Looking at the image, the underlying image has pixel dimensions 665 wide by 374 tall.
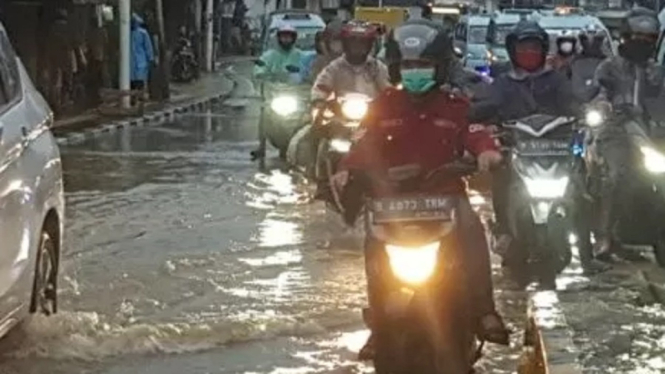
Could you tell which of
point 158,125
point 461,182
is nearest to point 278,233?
point 461,182

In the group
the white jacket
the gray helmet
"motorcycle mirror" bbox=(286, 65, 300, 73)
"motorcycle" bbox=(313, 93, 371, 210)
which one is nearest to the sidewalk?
"motorcycle mirror" bbox=(286, 65, 300, 73)

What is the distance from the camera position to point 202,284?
10188mm

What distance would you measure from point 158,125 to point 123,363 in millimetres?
19164

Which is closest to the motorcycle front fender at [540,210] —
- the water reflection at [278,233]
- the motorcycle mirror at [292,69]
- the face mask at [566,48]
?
the water reflection at [278,233]

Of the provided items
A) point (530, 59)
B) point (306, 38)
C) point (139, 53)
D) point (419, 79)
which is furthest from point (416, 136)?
point (139, 53)

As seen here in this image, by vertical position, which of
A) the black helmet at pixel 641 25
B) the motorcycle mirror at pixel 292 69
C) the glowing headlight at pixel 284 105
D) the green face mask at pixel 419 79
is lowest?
the glowing headlight at pixel 284 105

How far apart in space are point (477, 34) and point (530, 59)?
27.6 metres

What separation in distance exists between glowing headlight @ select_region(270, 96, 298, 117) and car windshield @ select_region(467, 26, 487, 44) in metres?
18.0

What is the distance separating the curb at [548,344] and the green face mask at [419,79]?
1278 mm

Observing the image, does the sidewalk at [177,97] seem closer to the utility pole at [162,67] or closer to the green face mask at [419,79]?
the utility pole at [162,67]

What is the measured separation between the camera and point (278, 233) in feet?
41.4

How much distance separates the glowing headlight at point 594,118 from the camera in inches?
413

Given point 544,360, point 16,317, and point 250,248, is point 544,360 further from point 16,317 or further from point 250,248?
point 250,248

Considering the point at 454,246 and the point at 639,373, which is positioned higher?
the point at 454,246
